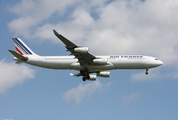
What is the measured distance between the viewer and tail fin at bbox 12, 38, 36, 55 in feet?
254

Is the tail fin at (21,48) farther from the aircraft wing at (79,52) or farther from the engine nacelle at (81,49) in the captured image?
the engine nacelle at (81,49)

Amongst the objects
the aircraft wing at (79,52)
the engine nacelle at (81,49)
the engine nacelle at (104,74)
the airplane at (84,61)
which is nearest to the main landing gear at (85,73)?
the airplane at (84,61)

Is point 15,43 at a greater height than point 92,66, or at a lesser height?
greater

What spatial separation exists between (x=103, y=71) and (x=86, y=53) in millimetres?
11529

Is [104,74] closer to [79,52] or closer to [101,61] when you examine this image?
[101,61]

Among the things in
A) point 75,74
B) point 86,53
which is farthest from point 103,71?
point 86,53

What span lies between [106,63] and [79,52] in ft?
20.5

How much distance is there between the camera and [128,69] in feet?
235

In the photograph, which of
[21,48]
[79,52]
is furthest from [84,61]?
[21,48]

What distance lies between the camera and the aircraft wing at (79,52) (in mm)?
65494

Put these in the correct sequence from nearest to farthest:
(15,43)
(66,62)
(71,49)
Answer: (71,49)
(66,62)
(15,43)

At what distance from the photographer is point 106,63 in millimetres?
70938

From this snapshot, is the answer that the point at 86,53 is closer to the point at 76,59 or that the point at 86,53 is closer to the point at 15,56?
the point at 76,59

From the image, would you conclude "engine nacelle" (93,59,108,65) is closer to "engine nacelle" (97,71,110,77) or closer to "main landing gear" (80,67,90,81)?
"main landing gear" (80,67,90,81)
